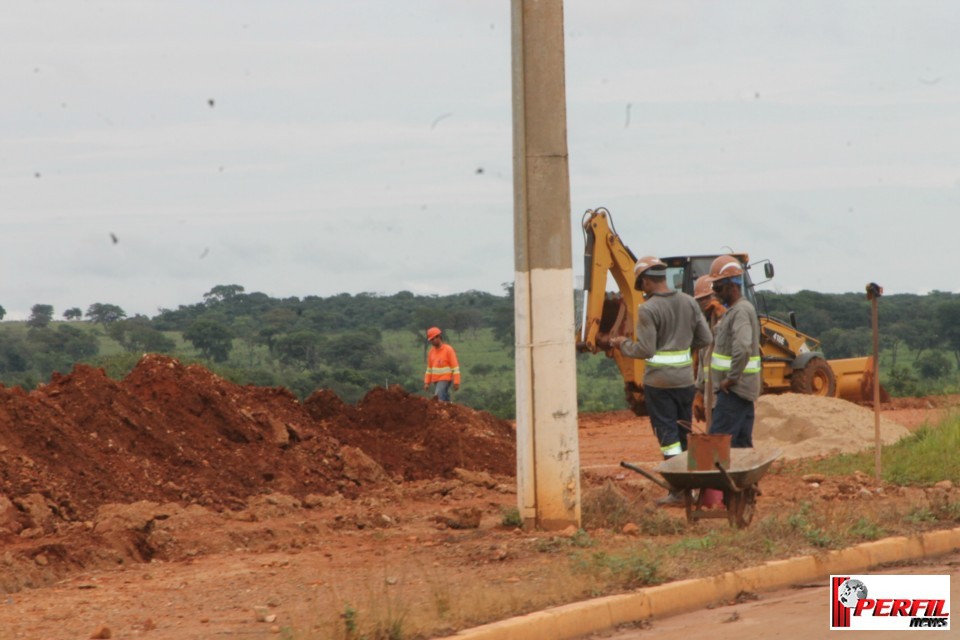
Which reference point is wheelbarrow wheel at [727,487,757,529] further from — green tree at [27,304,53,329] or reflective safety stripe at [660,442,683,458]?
green tree at [27,304,53,329]

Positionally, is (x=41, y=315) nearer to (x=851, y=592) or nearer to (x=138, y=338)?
(x=138, y=338)

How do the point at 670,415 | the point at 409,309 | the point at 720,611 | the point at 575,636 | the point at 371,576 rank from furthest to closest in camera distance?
the point at 409,309 → the point at 670,415 → the point at 371,576 → the point at 720,611 → the point at 575,636

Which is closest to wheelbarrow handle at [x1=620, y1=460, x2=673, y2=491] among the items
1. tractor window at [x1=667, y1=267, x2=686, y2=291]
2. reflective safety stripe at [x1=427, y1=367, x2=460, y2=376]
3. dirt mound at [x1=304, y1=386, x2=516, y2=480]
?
dirt mound at [x1=304, y1=386, x2=516, y2=480]

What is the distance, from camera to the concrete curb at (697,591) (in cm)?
736

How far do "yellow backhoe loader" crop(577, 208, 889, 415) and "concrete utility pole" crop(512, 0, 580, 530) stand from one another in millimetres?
9092

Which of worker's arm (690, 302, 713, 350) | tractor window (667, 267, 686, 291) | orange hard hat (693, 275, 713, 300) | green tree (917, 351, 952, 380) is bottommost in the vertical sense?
green tree (917, 351, 952, 380)

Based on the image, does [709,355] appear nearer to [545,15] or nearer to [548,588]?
[545,15]

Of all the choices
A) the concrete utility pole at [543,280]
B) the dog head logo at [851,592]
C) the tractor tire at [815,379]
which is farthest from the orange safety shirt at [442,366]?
the dog head logo at [851,592]

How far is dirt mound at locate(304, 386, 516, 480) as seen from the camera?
652 inches

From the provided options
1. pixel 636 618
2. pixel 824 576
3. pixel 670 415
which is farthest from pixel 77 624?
pixel 670 415

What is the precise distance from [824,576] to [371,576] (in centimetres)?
301

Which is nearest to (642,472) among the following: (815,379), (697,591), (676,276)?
(697,591)

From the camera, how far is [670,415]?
12.0 meters

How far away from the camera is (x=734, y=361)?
11.4 m
